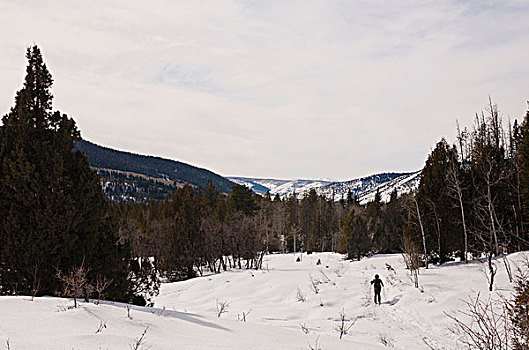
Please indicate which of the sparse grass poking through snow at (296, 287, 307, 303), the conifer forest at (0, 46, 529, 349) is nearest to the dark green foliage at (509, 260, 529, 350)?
the conifer forest at (0, 46, 529, 349)

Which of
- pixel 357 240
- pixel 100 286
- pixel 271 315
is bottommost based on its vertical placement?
pixel 271 315

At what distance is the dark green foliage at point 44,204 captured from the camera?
10078 mm

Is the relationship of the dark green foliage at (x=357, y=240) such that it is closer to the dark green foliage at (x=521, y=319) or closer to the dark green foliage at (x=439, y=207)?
the dark green foliage at (x=439, y=207)

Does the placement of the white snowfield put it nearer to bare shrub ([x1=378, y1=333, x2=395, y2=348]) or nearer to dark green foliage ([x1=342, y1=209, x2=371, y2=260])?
bare shrub ([x1=378, y1=333, x2=395, y2=348])

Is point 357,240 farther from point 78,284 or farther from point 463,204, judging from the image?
point 78,284

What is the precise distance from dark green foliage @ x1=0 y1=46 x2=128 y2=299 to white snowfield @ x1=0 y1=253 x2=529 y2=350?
130 inches

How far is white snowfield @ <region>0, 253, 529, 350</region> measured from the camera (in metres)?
5.34

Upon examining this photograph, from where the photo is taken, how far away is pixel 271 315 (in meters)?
16.4

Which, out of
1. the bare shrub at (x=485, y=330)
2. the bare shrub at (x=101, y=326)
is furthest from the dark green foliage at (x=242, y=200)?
the bare shrub at (x=101, y=326)

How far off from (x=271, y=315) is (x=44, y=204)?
394 inches

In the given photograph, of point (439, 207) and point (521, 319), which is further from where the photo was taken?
point (439, 207)

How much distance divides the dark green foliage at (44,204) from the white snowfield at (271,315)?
10.8 feet

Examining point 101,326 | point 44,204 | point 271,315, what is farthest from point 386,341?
point 44,204

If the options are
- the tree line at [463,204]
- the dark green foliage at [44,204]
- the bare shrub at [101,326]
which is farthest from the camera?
the tree line at [463,204]
